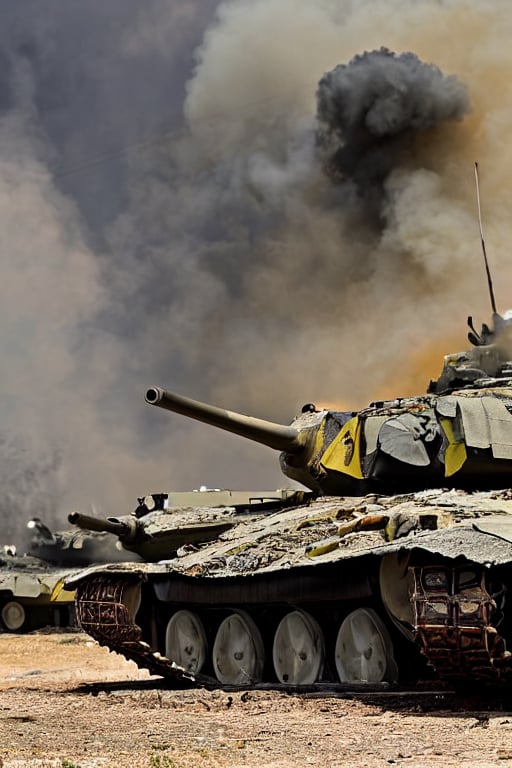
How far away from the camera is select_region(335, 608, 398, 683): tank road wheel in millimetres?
11305

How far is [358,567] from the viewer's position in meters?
11.0

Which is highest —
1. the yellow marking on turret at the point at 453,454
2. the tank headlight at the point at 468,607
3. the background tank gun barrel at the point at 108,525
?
the background tank gun barrel at the point at 108,525

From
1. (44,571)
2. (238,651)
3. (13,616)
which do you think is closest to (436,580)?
(238,651)

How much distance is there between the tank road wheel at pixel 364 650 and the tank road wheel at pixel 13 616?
52.6 feet

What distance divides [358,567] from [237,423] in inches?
140

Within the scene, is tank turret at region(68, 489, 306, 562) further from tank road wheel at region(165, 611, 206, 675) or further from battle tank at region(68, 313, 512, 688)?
tank road wheel at region(165, 611, 206, 675)

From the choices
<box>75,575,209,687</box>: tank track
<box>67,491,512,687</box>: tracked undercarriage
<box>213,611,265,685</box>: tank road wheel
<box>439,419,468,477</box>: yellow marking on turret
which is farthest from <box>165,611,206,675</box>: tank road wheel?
<box>439,419,468,477</box>: yellow marking on turret

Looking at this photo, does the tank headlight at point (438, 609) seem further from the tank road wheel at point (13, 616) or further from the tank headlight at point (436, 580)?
the tank road wheel at point (13, 616)

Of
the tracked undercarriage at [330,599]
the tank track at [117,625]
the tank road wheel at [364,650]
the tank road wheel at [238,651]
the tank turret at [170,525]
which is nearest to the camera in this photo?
the tracked undercarriage at [330,599]

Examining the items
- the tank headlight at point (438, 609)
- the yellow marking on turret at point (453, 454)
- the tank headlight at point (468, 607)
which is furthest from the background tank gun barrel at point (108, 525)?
the tank headlight at point (468, 607)

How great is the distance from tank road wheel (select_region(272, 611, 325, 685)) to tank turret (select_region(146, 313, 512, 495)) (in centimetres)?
191

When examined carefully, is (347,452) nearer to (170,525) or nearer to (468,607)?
(468,607)

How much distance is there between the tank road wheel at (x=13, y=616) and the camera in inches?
1040

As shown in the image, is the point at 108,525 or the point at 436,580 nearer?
the point at 436,580
